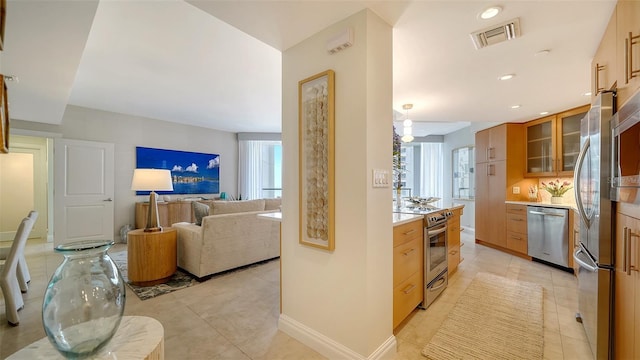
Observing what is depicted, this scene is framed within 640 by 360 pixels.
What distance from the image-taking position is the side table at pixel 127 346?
0.95m

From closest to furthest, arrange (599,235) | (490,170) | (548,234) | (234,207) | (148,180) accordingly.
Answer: (599,235)
(148,180)
(234,207)
(548,234)
(490,170)

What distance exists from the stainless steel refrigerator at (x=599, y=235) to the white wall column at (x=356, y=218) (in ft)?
4.18

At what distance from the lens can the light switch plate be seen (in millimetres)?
1657

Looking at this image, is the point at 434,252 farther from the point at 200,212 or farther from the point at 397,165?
the point at 200,212

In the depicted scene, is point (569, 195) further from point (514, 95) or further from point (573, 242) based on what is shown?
point (514, 95)

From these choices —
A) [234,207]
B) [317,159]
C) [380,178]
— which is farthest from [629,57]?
[234,207]

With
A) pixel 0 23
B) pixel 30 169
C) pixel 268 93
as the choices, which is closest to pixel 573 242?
pixel 268 93

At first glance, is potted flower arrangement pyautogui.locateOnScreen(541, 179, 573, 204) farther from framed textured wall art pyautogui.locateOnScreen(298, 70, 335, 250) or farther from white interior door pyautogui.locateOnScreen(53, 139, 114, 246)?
white interior door pyautogui.locateOnScreen(53, 139, 114, 246)

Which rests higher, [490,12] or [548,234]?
[490,12]

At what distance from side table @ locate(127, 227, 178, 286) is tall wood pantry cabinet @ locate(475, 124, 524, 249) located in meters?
5.10

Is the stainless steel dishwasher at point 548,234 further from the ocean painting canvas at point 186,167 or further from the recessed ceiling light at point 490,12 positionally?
the ocean painting canvas at point 186,167

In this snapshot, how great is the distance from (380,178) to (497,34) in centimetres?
148

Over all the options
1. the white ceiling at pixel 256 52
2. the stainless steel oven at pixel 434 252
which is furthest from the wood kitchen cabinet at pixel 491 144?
the stainless steel oven at pixel 434 252

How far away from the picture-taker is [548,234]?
3689mm
